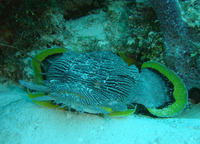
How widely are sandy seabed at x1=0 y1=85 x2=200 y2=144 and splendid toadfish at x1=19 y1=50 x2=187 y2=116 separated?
10.0 inches

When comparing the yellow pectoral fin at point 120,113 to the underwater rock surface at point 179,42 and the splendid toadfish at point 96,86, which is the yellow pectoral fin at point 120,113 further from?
the underwater rock surface at point 179,42

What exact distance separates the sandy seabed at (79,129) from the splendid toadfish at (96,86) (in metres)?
0.25

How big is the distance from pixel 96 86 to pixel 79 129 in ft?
2.56

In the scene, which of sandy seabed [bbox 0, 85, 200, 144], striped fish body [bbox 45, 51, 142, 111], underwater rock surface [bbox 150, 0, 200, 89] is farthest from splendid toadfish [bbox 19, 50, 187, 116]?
underwater rock surface [bbox 150, 0, 200, 89]

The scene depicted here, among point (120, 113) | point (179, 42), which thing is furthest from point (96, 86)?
point (179, 42)

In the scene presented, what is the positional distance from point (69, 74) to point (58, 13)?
2.63m

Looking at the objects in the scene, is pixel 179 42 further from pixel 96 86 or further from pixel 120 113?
pixel 96 86

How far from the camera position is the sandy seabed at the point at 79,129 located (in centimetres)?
229

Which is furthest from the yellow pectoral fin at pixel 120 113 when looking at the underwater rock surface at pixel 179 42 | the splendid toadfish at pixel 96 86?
the underwater rock surface at pixel 179 42

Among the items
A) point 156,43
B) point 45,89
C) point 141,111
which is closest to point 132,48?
point 156,43

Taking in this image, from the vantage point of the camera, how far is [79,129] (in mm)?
2482

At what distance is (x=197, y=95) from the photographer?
4.09 meters

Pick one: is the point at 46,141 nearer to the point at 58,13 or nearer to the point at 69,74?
the point at 69,74

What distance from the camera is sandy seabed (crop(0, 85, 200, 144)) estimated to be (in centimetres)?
229
